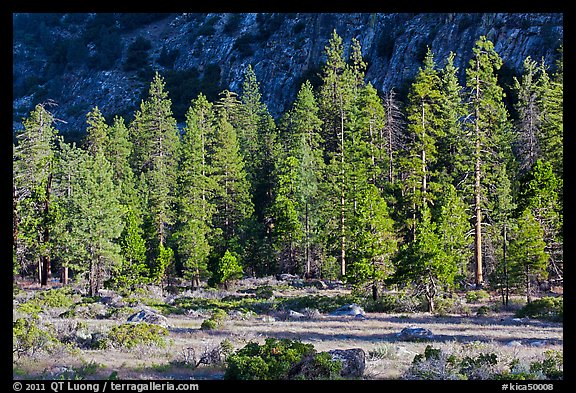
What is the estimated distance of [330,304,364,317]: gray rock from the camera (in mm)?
26638

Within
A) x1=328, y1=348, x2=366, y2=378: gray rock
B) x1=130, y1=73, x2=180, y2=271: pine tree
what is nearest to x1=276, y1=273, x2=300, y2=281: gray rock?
x1=130, y1=73, x2=180, y2=271: pine tree

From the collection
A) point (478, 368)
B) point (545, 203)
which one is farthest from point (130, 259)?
point (478, 368)

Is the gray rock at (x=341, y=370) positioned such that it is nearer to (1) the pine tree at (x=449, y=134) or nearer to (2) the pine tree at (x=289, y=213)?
(2) the pine tree at (x=289, y=213)

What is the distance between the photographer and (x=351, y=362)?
12.4 m

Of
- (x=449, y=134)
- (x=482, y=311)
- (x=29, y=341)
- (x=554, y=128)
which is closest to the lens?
(x=29, y=341)

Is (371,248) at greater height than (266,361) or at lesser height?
greater

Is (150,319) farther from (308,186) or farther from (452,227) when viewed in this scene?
(308,186)

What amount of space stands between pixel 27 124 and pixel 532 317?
121ft

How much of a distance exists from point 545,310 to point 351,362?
591 inches

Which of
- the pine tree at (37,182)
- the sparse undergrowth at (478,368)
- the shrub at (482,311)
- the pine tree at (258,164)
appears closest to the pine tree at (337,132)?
the pine tree at (258,164)

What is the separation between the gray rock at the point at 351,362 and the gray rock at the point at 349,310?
1372 cm

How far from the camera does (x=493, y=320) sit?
23.3 metres

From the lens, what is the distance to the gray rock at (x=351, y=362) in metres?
→ 12.2
